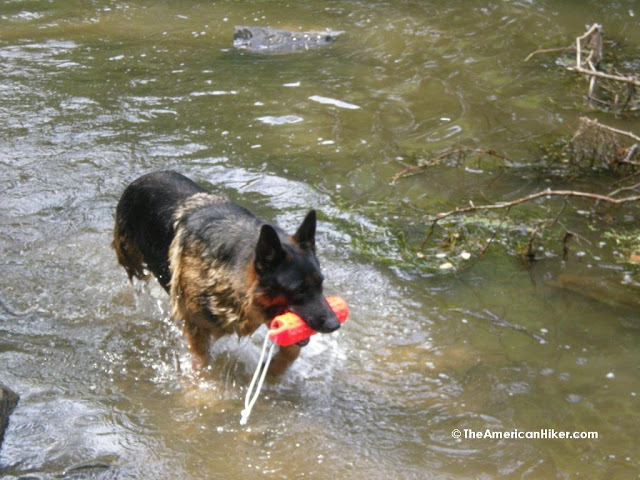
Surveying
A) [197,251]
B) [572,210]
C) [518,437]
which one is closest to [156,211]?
[197,251]

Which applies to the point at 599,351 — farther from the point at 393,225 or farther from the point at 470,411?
the point at 393,225

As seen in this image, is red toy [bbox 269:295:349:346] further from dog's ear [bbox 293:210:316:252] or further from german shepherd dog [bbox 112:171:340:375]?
dog's ear [bbox 293:210:316:252]

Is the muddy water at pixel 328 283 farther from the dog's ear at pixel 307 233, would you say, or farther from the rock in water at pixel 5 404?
the dog's ear at pixel 307 233

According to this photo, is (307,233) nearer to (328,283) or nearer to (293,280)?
(293,280)

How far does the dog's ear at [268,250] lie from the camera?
463 cm

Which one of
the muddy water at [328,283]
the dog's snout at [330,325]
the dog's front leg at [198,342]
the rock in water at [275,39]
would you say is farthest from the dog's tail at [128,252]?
the rock in water at [275,39]

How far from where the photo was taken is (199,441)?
4.94 metres

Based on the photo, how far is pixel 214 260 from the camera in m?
5.30

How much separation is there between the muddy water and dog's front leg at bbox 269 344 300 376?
91 millimetres

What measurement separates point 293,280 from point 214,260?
787mm

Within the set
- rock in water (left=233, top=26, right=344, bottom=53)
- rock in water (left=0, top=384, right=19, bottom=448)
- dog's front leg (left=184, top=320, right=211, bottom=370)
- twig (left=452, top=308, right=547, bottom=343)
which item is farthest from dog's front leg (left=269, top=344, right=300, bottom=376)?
rock in water (left=233, top=26, right=344, bottom=53)

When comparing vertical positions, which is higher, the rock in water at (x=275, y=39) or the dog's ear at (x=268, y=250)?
the dog's ear at (x=268, y=250)

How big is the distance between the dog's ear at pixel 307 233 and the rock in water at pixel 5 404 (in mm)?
2242

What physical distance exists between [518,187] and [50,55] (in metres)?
8.73
